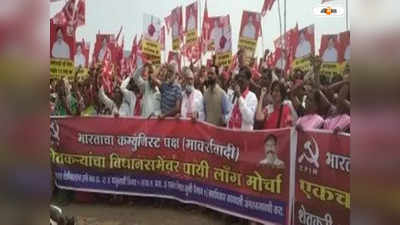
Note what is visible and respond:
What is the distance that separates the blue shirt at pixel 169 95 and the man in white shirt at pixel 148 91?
53 millimetres

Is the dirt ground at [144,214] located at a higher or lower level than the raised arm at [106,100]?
lower

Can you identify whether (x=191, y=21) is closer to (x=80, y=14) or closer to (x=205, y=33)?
(x=205, y=33)

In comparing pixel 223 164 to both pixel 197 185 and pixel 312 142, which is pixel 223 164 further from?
pixel 312 142

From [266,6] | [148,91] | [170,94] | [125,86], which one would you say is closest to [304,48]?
[266,6]

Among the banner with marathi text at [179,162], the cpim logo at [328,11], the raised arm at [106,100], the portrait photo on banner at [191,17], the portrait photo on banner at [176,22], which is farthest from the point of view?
the raised arm at [106,100]

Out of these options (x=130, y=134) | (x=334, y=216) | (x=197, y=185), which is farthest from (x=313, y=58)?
(x=130, y=134)

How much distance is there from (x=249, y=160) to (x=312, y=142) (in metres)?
0.70

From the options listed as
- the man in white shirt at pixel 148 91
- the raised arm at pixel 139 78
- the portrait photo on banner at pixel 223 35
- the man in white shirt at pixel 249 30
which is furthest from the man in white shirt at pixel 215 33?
the raised arm at pixel 139 78

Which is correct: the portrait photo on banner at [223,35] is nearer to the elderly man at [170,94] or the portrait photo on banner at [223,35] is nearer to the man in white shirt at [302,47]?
the elderly man at [170,94]

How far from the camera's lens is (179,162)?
4520mm

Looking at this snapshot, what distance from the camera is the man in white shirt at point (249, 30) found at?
3684mm

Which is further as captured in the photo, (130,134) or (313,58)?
(130,134)

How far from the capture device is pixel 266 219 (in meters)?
3.57

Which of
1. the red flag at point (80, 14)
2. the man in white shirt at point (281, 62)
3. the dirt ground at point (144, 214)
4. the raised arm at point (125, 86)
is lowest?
the dirt ground at point (144, 214)
